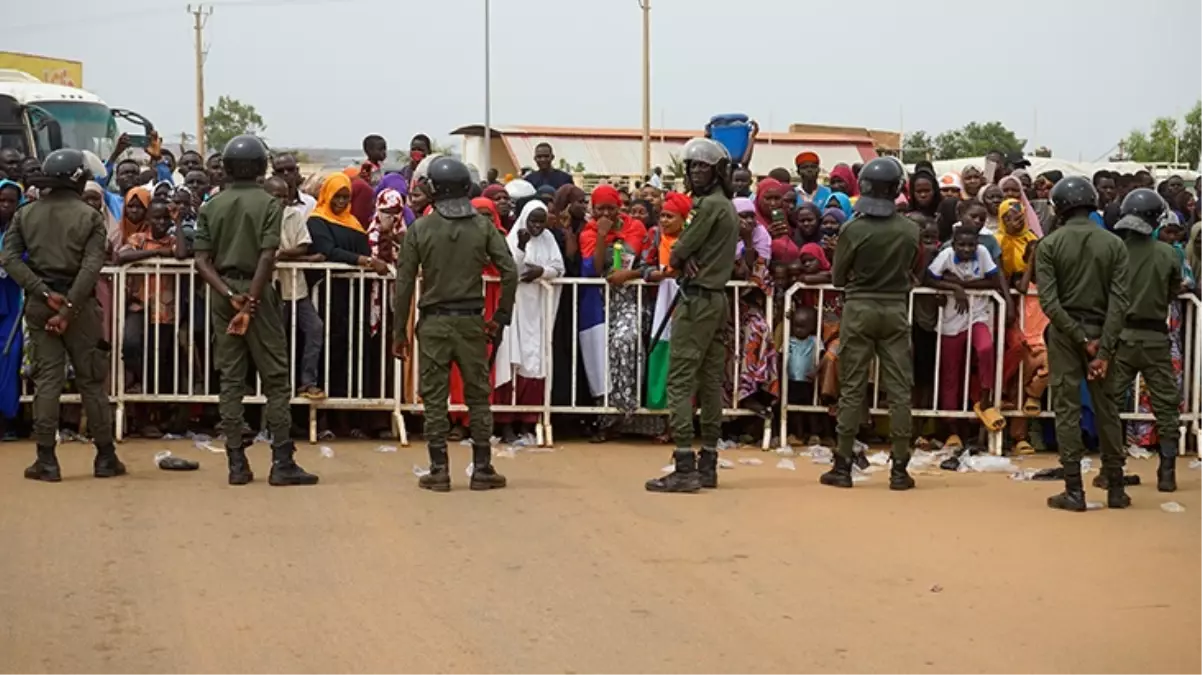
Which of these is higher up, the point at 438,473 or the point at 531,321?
the point at 531,321

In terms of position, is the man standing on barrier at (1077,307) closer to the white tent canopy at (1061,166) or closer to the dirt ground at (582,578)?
the dirt ground at (582,578)

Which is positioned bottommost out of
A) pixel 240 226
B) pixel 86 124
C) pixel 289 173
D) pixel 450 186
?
pixel 240 226

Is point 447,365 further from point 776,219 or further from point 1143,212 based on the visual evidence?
point 1143,212

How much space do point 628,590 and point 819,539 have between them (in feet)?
5.24

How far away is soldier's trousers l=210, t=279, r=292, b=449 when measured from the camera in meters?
9.39

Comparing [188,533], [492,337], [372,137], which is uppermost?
[372,137]

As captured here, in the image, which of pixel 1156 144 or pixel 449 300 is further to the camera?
pixel 1156 144

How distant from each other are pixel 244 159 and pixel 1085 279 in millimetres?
5110

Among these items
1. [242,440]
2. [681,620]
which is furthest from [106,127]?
[681,620]

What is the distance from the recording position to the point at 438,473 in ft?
30.9

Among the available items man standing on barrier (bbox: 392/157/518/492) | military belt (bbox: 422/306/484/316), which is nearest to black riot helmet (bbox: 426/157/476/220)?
man standing on barrier (bbox: 392/157/518/492)

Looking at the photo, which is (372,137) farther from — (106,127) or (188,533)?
(106,127)

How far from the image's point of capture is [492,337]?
9.56 m

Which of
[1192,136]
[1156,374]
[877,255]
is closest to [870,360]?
[877,255]
